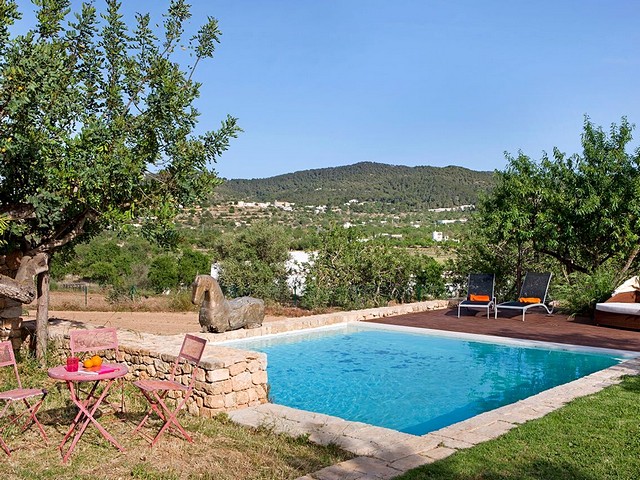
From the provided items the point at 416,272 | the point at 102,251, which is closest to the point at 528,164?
the point at 416,272

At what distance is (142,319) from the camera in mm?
14852

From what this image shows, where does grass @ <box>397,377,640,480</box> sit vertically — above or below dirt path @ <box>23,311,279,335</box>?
above

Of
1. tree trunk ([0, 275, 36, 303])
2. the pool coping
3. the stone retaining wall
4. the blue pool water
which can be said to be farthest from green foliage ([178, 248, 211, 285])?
the pool coping

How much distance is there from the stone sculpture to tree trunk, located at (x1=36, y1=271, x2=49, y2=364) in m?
3.14

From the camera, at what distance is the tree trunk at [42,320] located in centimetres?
808

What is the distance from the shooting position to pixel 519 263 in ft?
51.5

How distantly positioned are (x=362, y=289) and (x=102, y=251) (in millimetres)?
18243

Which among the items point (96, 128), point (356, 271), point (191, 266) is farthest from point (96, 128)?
point (191, 266)

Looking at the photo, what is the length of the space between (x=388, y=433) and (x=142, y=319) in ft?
35.6

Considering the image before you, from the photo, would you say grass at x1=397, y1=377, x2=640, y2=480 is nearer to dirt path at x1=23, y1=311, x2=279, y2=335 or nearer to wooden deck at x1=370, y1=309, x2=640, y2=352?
wooden deck at x1=370, y1=309, x2=640, y2=352

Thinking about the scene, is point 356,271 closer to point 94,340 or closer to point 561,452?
point 94,340

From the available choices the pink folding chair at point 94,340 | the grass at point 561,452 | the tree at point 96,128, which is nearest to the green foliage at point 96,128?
the tree at point 96,128

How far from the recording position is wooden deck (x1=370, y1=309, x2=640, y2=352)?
1111 centimetres

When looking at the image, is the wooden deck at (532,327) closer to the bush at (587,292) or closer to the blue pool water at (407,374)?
the bush at (587,292)
